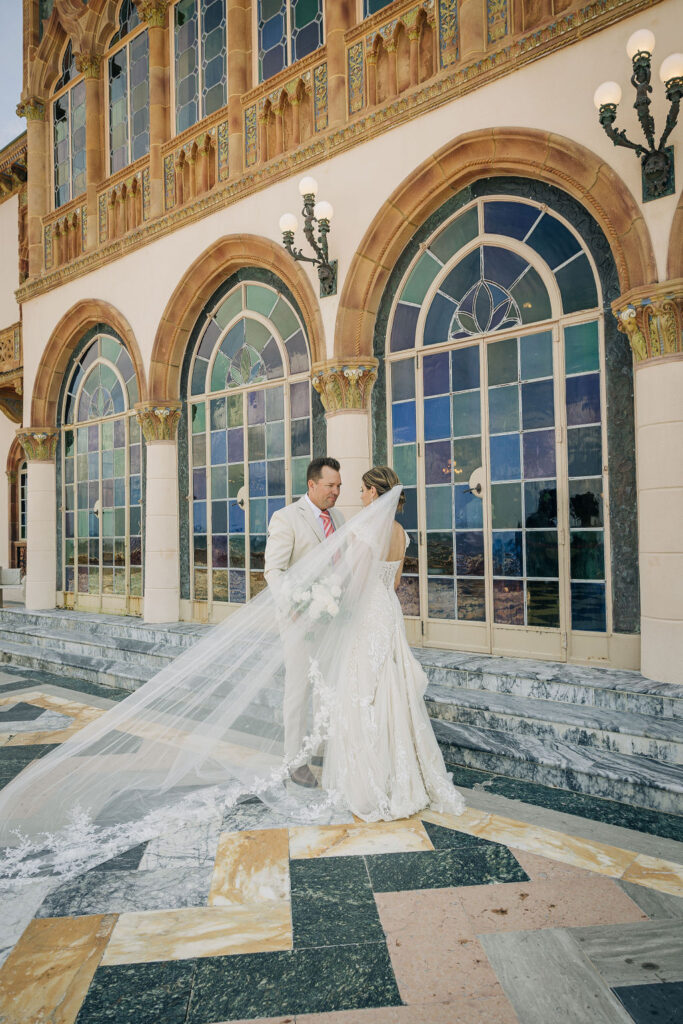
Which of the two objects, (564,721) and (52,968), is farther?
(564,721)

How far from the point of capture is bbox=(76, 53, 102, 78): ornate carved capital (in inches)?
377

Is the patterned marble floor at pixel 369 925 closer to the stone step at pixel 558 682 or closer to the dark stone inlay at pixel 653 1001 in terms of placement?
the dark stone inlay at pixel 653 1001

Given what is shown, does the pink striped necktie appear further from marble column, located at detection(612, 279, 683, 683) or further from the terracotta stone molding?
the terracotta stone molding

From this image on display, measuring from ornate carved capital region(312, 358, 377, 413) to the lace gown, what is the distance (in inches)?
120

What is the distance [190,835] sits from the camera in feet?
11.1

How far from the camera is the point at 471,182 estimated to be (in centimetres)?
607

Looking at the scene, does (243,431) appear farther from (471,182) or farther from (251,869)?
(251,869)

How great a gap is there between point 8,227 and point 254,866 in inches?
522

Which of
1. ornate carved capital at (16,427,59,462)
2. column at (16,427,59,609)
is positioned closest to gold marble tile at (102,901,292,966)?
column at (16,427,59,609)

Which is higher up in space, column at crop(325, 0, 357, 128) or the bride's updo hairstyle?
column at crop(325, 0, 357, 128)

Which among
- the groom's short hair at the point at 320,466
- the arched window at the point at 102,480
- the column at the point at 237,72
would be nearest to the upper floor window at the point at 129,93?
the column at the point at 237,72

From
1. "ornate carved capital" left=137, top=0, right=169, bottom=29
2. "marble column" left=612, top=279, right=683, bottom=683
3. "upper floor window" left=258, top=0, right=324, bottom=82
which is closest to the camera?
"marble column" left=612, top=279, right=683, bottom=683

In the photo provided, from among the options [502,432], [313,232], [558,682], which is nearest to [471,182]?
[313,232]

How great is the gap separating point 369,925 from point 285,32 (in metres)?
8.13
